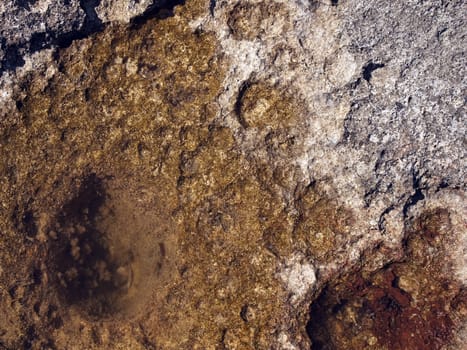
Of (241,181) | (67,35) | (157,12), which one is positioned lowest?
(241,181)

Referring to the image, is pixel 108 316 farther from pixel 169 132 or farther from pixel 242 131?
pixel 242 131

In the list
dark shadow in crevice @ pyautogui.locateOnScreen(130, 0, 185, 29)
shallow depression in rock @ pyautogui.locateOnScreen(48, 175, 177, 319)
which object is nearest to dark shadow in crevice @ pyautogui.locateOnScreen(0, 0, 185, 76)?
dark shadow in crevice @ pyautogui.locateOnScreen(130, 0, 185, 29)

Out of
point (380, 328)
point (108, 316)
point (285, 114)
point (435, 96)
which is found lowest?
point (380, 328)

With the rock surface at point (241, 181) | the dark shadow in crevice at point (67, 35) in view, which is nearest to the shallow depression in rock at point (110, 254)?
the rock surface at point (241, 181)

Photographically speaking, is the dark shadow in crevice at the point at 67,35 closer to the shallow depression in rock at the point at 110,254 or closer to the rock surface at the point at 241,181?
the rock surface at the point at 241,181

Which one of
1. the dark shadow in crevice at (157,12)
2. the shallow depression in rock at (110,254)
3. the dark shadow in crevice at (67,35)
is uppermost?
the dark shadow in crevice at (67,35)

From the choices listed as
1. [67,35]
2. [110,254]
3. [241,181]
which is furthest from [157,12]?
[110,254]

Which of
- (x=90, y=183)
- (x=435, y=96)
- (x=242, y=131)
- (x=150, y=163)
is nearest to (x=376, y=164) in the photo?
(x=435, y=96)

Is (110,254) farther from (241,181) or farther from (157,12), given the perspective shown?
(157,12)
